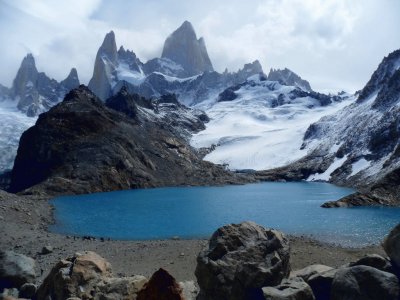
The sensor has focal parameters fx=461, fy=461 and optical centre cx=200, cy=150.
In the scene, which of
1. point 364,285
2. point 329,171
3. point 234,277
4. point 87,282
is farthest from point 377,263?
point 329,171

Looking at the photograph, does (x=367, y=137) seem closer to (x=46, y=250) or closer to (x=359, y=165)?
(x=359, y=165)

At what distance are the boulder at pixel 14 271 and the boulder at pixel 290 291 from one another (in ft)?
42.0

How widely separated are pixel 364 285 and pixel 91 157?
333 feet

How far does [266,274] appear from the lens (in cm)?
1841

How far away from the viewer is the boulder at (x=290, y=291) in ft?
55.8

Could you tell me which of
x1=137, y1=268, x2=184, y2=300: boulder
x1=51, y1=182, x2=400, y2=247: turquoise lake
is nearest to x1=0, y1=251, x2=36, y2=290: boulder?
x1=137, y1=268, x2=184, y2=300: boulder

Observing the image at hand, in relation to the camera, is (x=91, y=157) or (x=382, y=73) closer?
(x=91, y=157)

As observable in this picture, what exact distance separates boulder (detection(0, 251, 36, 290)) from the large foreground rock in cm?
178

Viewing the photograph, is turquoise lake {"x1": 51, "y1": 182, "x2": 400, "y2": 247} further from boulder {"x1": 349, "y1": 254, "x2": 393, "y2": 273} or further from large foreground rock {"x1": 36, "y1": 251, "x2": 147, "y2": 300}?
large foreground rock {"x1": 36, "y1": 251, "x2": 147, "y2": 300}

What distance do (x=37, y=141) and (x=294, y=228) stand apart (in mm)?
90892

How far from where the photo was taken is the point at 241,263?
18.6m

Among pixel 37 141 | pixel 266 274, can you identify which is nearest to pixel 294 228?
pixel 266 274

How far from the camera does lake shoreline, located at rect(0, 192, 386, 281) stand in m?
29.1

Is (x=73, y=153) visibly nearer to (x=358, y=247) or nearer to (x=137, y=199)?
(x=137, y=199)
